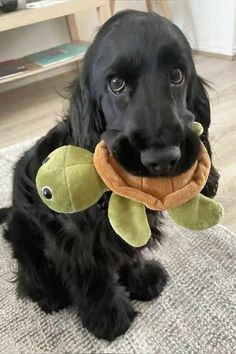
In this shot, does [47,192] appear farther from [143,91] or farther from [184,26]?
[184,26]

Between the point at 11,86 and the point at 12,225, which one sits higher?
the point at 12,225

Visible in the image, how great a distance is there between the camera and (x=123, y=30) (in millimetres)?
742

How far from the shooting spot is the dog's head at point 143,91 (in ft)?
2.23

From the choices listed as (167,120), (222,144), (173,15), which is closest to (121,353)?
(167,120)

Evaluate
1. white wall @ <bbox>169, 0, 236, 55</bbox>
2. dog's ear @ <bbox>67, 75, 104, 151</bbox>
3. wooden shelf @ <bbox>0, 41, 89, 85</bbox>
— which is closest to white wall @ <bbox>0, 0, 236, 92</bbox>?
white wall @ <bbox>169, 0, 236, 55</bbox>

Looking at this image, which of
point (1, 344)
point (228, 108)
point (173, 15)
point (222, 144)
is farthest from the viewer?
point (173, 15)

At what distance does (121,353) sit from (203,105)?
59 cm

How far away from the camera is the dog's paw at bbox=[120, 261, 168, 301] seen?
1.11 meters

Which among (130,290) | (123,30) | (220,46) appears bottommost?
(220,46)

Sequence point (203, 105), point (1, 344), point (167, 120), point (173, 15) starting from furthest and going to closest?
point (173, 15) < point (1, 344) < point (203, 105) < point (167, 120)

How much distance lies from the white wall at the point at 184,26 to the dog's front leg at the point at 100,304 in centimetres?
210

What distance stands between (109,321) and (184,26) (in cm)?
260

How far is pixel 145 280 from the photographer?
1.12 meters

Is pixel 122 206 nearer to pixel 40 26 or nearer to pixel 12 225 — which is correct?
pixel 12 225
